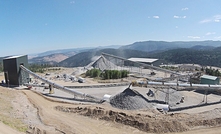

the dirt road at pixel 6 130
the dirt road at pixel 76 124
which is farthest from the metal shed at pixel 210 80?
the dirt road at pixel 6 130

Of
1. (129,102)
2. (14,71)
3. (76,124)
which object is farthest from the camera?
(14,71)

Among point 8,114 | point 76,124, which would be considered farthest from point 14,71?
point 76,124

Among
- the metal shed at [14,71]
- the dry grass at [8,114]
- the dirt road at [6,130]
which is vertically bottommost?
the dry grass at [8,114]

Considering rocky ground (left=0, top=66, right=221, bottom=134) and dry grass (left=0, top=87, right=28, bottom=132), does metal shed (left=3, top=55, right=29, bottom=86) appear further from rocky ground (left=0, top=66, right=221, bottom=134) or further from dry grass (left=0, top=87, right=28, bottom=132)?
rocky ground (left=0, top=66, right=221, bottom=134)

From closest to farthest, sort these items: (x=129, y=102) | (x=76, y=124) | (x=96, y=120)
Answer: (x=76, y=124), (x=96, y=120), (x=129, y=102)

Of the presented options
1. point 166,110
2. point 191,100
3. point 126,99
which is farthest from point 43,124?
point 191,100

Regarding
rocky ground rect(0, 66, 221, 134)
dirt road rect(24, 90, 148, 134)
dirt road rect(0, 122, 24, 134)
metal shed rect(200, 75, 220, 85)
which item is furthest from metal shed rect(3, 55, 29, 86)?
metal shed rect(200, 75, 220, 85)

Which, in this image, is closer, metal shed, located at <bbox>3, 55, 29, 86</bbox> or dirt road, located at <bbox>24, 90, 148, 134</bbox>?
dirt road, located at <bbox>24, 90, 148, 134</bbox>

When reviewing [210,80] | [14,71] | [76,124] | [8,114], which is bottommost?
[76,124]

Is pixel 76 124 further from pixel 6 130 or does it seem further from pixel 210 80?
pixel 210 80

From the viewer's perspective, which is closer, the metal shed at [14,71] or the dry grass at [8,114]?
the dry grass at [8,114]

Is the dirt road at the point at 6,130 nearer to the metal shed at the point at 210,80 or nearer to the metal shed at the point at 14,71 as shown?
the metal shed at the point at 14,71

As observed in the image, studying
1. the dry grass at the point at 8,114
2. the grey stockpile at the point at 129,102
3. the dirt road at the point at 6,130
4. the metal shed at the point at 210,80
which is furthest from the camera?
the metal shed at the point at 210,80
